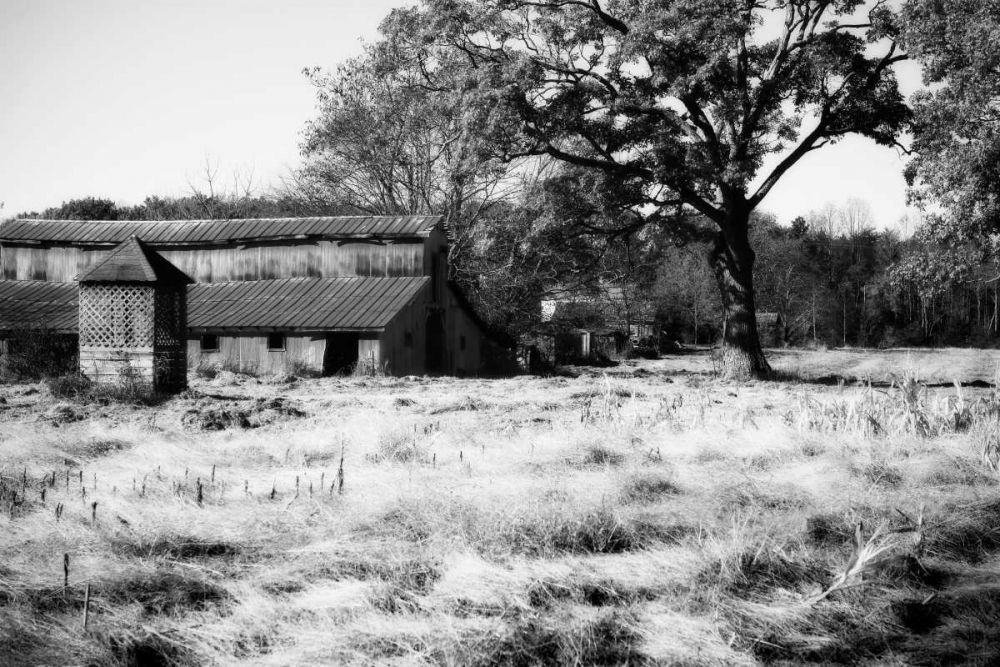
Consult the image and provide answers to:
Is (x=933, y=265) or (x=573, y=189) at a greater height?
(x=573, y=189)

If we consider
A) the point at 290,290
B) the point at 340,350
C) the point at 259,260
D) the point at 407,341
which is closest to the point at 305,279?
the point at 290,290

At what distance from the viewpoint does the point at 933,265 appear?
2280cm

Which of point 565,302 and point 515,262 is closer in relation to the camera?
point 515,262

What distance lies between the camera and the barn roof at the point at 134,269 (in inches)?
715

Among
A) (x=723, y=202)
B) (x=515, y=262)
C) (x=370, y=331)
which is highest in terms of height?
(x=723, y=202)

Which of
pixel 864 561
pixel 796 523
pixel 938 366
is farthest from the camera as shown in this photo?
pixel 938 366

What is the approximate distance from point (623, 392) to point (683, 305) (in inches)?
1928

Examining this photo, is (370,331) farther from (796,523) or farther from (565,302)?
(796,523)

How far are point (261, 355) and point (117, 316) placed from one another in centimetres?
1029

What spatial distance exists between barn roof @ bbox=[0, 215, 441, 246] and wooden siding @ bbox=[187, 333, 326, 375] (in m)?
5.15

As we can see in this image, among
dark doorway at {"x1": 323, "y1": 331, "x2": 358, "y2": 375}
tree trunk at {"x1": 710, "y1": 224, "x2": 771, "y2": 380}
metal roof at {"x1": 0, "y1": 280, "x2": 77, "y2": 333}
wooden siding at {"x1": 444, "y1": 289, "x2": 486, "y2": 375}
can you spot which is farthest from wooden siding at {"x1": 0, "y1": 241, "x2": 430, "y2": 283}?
tree trunk at {"x1": 710, "y1": 224, "x2": 771, "y2": 380}

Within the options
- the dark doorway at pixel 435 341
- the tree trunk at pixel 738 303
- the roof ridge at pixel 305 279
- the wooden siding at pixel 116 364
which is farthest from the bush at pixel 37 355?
the tree trunk at pixel 738 303

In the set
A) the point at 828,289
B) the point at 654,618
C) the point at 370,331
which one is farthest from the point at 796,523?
the point at 828,289

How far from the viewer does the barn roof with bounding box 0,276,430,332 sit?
1110 inches
